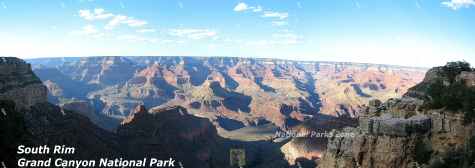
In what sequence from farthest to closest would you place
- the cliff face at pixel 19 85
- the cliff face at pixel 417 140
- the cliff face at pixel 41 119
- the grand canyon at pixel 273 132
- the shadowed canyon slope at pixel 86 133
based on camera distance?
the cliff face at pixel 19 85, the cliff face at pixel 41 119, the shadowed canyon slope at pixel 86 133, the grand canyon at pixel 273 132, the cliff face at pixel 417 140

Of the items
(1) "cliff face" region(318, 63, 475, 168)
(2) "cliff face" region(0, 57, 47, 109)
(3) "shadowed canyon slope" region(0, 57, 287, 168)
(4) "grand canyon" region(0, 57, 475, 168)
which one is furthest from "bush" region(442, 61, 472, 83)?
(2) "cliff face" region(0, 57, 47, 109)

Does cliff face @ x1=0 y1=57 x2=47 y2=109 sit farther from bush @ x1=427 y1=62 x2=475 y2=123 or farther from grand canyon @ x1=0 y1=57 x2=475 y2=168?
bush @ x1=427 y1=62 x2=475 y2=123

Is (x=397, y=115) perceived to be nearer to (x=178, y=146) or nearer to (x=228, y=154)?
(x=178, y=146)

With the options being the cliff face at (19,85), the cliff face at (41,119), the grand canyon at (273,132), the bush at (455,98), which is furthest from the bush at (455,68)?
the cliff face at (19,85)

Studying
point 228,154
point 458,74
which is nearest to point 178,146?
point 228,154

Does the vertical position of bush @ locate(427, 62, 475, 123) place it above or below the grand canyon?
above

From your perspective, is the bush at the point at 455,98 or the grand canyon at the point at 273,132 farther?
the bush at the point at 455,98

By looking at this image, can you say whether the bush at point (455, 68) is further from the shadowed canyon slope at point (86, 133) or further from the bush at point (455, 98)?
the shadowed canyon slope at point (86, 133)

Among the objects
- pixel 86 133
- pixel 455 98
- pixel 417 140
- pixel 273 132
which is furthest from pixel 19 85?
pixel 273 132

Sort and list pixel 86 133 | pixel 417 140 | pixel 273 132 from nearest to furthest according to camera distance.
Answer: pixel 417 140
pixel 86 133
pixel 273 132

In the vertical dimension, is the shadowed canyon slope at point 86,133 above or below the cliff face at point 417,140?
below

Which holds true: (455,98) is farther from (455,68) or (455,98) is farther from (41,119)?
(41,119)
